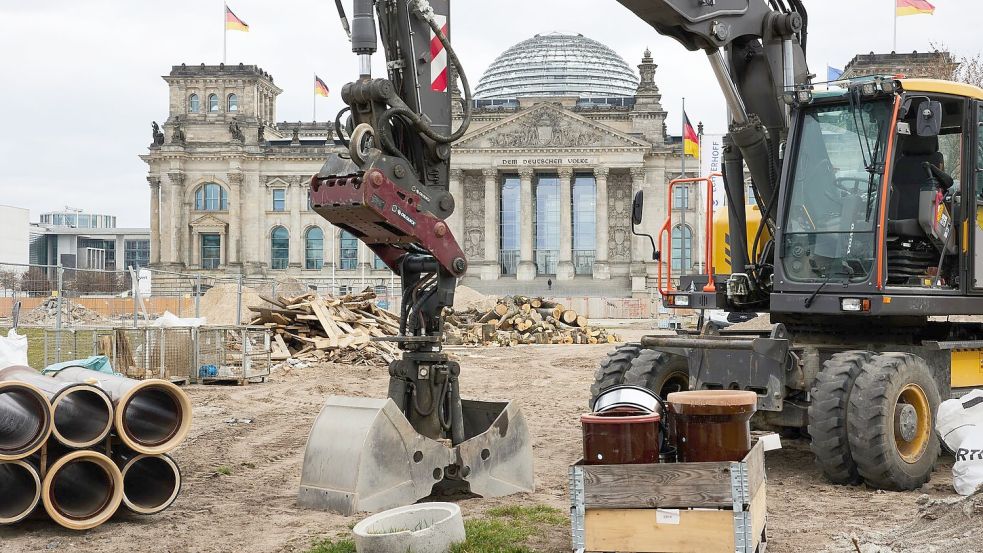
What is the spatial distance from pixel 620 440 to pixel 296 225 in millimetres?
85586

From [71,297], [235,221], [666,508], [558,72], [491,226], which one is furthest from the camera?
[558,72]

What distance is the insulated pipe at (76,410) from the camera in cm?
795

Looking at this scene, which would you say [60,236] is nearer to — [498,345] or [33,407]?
[498,345]

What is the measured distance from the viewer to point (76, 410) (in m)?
8.52

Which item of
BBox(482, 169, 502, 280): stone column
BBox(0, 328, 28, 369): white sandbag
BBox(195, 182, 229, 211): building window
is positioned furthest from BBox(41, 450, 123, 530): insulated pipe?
BBox(195, 182, 229, 211): building window

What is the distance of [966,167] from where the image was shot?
33.1 ft

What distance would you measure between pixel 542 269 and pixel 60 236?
67719 mm

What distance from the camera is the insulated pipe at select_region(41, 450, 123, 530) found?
778cm

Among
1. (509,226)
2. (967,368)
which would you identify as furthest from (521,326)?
(509,226)

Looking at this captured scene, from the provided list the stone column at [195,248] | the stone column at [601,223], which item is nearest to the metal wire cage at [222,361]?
the stone column at [601,223]

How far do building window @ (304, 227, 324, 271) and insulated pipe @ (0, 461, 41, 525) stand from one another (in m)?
83.0

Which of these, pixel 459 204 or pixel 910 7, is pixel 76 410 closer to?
pixel 910 7

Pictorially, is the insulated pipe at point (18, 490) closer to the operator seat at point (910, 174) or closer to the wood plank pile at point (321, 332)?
the operator seat at point (910, 174)

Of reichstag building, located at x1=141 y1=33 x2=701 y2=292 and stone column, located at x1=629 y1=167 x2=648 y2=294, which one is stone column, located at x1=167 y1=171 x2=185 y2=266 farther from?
stone column, located at x1=629 y1=167 x2=648 y2=294
